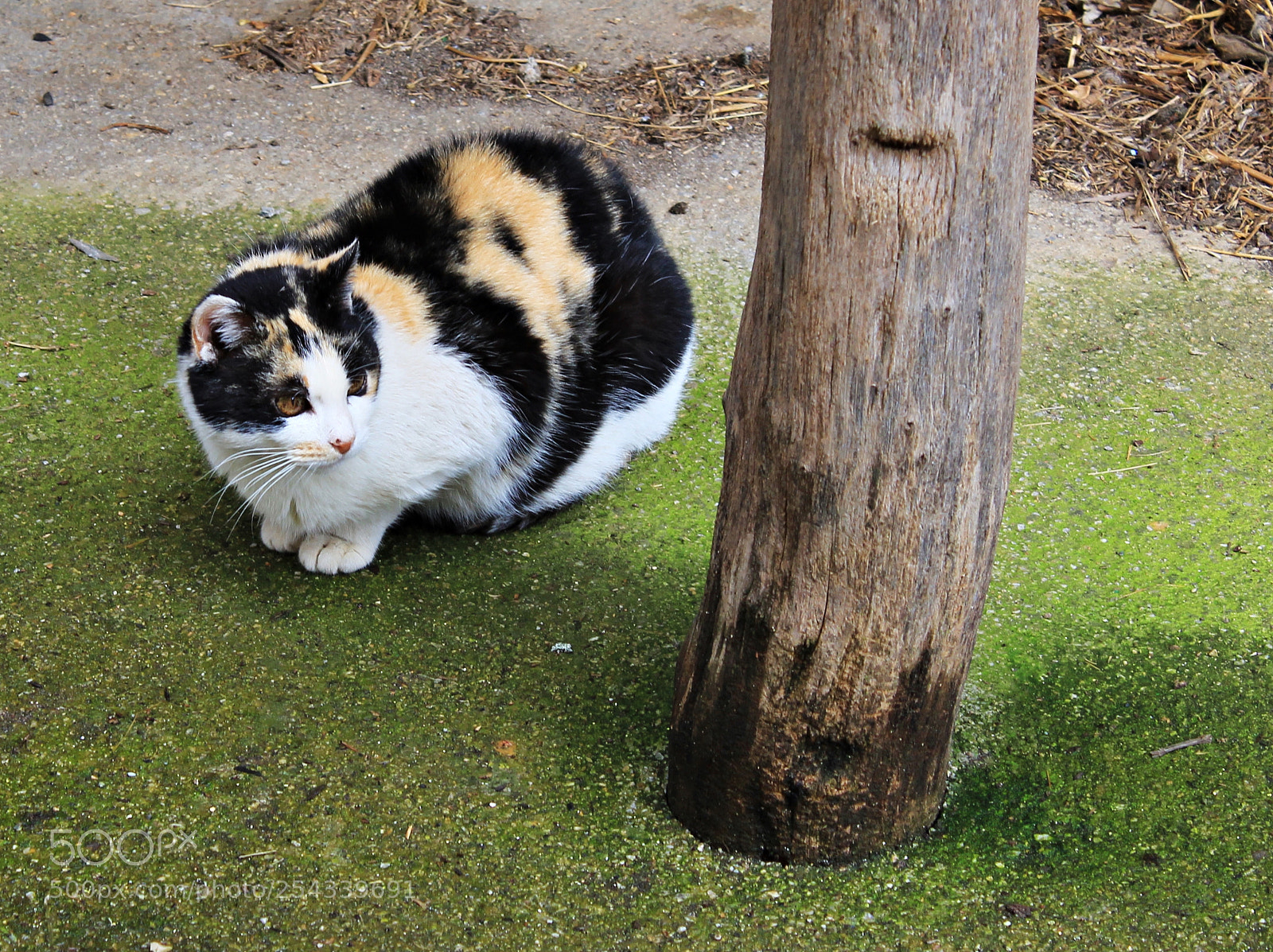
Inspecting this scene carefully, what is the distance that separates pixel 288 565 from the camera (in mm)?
3018

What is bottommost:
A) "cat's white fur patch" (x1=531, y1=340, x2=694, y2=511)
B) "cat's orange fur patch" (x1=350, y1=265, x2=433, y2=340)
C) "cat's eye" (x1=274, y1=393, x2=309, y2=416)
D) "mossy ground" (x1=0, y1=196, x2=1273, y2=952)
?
"mossy ground" (x1=0, y1=196, x2=1273, y2=952)

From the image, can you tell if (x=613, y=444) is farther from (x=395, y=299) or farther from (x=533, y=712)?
(x=533, y=712)

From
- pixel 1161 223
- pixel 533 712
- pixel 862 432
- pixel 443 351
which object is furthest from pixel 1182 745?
pixel 1161 223

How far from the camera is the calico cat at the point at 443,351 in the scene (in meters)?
2.57

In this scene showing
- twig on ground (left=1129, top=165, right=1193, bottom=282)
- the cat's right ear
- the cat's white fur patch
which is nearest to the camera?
the cat's right ear

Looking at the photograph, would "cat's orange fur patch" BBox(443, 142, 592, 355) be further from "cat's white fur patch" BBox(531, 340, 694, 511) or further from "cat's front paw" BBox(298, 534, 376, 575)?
"cat's front paw" BBox(298, 534, 376, 575)

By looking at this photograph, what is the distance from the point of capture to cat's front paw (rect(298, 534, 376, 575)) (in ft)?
9.80

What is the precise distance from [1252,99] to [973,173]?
4202mm

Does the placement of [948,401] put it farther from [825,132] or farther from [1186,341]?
[1186,341]

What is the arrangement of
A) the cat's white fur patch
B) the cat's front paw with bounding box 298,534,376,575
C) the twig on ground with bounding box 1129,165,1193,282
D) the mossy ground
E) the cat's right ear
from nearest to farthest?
the mossy ground, the cat's right ear, the cat's front paw with bounding box 298,534,376,575, the cat's white fur patch, the twig on ground with bounding box 1129,165,1193,282

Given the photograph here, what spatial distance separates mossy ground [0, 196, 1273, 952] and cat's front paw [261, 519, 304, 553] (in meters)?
0.05

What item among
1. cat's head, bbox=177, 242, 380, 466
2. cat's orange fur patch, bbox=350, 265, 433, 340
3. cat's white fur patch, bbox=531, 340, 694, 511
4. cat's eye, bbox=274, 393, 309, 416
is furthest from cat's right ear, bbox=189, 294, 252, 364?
cat's white fur patch, bbox=531, 340, 694, 511

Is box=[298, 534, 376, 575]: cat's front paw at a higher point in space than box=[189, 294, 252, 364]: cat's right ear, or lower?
lower

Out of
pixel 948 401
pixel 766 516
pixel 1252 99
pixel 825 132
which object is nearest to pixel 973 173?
pixel 825 132
